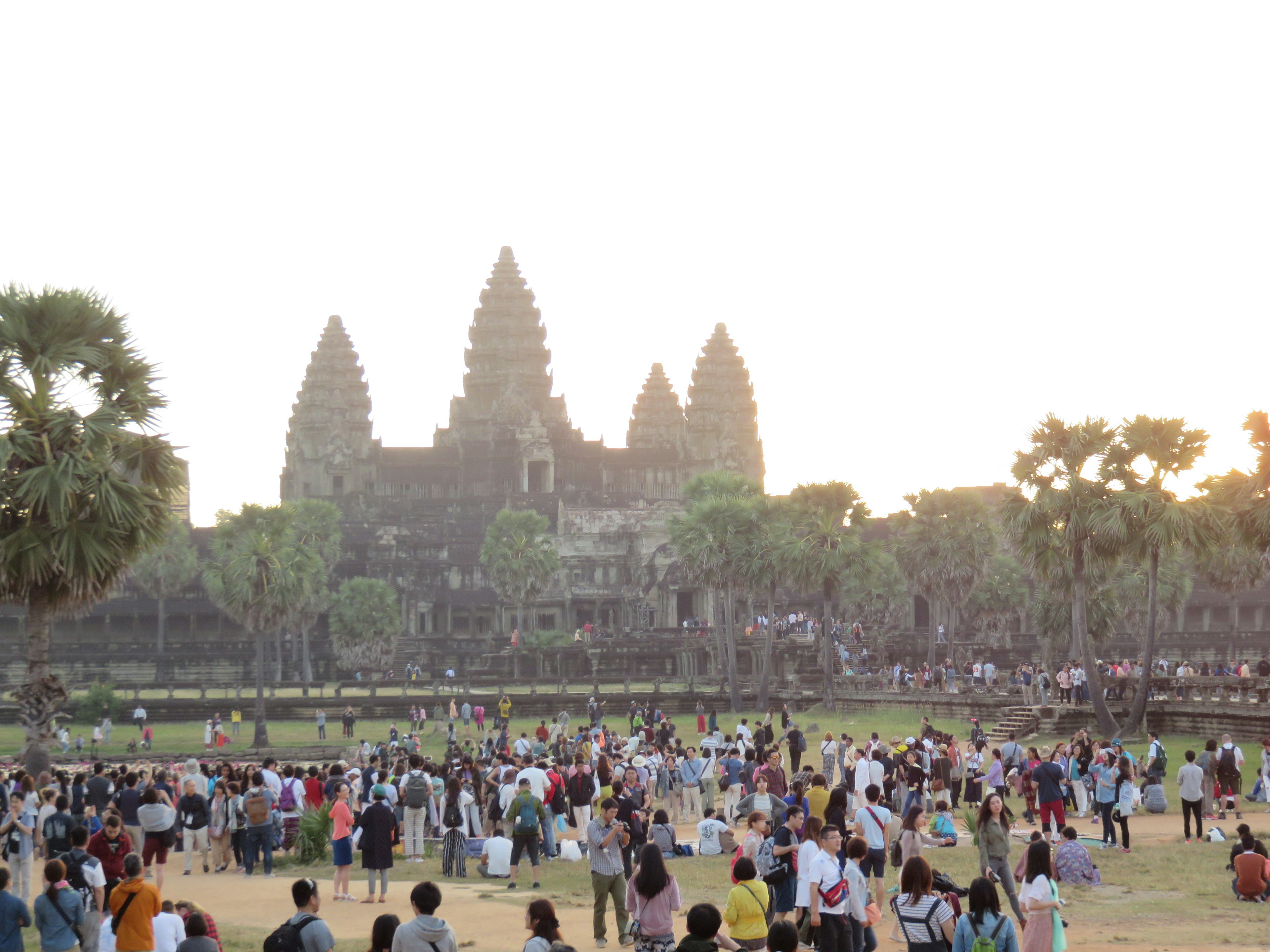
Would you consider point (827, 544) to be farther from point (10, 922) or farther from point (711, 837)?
point (10, 922)

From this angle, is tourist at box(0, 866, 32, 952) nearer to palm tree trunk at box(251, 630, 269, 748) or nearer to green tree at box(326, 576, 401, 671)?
palm tree trunk at box(251, 630, 269, 748)

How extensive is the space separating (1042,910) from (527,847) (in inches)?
315

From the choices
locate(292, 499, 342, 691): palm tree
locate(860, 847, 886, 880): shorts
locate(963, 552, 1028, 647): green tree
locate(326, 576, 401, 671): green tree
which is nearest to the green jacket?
locate(860, 847, 886, 880): shorts

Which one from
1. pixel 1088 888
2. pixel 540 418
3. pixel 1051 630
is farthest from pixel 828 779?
pixel 540 418

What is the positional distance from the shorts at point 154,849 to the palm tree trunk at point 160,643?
51.7 metres

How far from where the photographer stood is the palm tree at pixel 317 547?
67.4 metres

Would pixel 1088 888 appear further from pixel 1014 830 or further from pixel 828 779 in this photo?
pixel 828 779

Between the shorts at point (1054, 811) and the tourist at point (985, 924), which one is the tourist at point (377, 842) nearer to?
the tourist at point (985, 924)

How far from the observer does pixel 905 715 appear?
46.7 meters

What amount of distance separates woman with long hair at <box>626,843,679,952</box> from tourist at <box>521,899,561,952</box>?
2275 millimetres

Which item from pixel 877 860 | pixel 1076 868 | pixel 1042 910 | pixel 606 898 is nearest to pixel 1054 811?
pixel 1076 868

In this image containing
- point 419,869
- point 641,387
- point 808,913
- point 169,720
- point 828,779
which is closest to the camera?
point 808,913

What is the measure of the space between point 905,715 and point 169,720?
86.0 ft

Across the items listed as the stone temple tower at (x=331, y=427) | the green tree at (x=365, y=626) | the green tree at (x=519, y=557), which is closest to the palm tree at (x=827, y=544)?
the green tree at (x=519, y=557)
